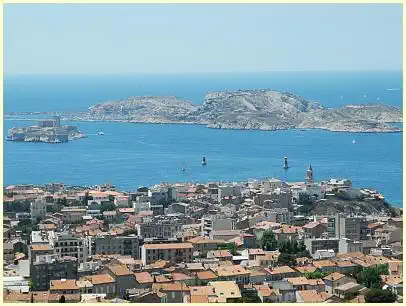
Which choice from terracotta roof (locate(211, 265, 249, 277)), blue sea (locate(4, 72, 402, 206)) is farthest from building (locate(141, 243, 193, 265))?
blue sea (locate(4, 72, 402, 206))

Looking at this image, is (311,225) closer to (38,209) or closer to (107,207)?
(107,207)

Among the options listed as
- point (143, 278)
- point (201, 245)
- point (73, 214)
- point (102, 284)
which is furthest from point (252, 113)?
point (102, 284)

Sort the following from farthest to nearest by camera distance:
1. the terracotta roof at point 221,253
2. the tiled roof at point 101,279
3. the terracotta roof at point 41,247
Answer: the terracotta roof at point 221,253
the terracotta roof at point 41,247
the tiled roof at point 101,279

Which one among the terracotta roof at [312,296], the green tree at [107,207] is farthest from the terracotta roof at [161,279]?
the green tree at [107,207]

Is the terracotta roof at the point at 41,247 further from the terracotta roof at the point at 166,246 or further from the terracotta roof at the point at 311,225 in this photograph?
the terracotta roof at the point at 311,225

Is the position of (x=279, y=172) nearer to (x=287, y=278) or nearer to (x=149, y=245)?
(x=149, y=245)
